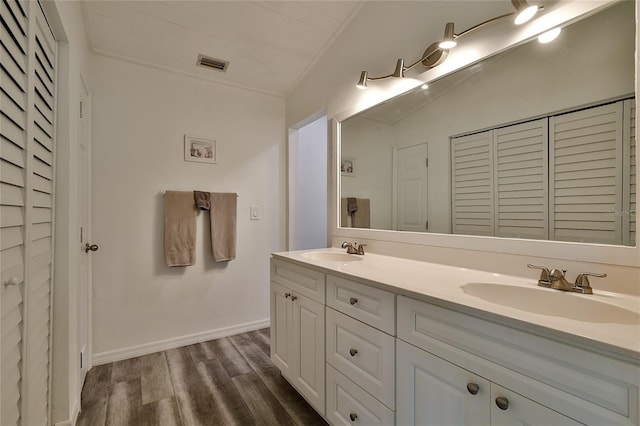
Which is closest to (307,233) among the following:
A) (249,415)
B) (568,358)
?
(249,415)

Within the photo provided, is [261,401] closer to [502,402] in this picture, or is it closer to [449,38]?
[502,402]

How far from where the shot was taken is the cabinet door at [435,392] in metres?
0.80

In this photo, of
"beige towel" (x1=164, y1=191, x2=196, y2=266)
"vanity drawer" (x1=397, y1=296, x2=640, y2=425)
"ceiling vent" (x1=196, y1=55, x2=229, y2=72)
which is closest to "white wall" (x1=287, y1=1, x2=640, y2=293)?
"vanity drawer" (x1=397, y1=296, x2=640, y2=425)

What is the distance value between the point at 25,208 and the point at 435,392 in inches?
56.6

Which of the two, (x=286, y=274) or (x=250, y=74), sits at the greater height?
(x=250, y=74)

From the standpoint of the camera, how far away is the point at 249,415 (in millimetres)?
1542

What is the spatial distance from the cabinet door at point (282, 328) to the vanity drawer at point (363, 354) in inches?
15.7

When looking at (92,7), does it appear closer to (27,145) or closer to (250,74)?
(250,74)

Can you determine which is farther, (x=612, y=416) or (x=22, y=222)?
(x=22, y=222)

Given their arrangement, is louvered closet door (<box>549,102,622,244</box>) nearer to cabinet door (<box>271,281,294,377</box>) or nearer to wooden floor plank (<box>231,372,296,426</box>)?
cabinet door (<box>271,281,294,377</box>)

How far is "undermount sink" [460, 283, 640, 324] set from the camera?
0.81 meters

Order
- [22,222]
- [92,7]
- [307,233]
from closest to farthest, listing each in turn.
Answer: [22,222] → [92,7] → [307,233]

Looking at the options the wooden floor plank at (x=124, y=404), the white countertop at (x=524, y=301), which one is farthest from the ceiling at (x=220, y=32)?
the wooden floor plank at (x=124, y=404)

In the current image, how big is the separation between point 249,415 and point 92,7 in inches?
99.6
